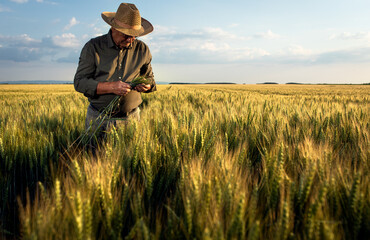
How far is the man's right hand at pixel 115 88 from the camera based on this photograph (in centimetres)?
218

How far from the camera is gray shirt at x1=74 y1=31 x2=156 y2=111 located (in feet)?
8.27

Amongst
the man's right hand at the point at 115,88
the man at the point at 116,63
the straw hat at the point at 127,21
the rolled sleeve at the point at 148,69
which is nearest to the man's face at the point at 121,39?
the man at the point at 116,63

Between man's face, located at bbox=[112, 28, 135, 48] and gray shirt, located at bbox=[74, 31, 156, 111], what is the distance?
0.06 m

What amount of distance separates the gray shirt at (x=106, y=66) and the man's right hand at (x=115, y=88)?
97 millimetres

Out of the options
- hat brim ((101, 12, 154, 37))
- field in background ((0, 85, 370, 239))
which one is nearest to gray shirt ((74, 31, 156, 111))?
hat brim ((101, 12, 154, 37))

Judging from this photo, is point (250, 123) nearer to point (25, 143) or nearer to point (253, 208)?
point (253, 208)

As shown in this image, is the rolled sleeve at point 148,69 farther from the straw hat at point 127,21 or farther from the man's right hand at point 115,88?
the man's right hand at point 115,88

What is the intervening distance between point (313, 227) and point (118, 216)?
2.09 ft

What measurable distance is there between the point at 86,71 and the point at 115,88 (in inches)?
24.6

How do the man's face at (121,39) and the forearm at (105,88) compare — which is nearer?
the forearm at (105,88)

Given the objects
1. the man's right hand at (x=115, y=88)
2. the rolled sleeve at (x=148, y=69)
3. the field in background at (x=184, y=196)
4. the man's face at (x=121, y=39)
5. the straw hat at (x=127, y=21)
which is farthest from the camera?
the rolled sleeve at (x=148, y=69)

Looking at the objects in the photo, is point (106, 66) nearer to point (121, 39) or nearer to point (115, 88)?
point (121, 39)

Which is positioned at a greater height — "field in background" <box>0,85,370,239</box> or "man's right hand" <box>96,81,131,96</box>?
"man's right hand" <box>96,81,131,96</box>

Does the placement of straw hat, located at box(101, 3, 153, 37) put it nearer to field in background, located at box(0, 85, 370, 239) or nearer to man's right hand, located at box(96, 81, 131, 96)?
man's right hand, located at box(96, 81, 131, 96)
